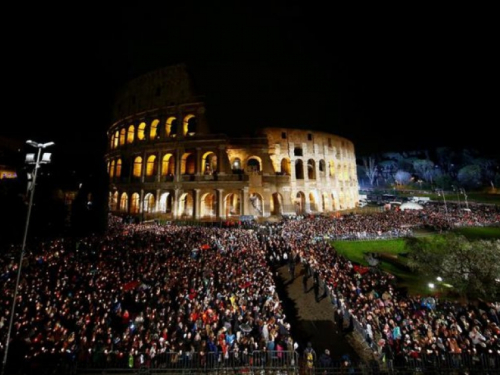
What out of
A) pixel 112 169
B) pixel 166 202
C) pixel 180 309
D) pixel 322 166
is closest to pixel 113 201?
pixel 112 169

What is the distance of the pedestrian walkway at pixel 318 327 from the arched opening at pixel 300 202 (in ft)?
81.0

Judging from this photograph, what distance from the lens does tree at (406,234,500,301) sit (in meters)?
11.3

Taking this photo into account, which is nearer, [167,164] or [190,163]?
[167,164]

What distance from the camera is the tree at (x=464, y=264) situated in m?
11.3

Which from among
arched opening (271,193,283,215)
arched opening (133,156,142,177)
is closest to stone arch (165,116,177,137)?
arched opening (133,156,142,177)

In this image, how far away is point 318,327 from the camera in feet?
32.3

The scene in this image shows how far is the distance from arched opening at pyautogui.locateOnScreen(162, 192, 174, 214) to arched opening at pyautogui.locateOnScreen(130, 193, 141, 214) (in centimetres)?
374

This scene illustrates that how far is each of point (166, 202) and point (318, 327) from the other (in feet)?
96.5

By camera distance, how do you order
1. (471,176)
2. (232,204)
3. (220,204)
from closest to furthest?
(220,204)
(232,204)
(471,176)

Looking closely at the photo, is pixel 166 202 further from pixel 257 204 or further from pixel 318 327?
pixel 318 327

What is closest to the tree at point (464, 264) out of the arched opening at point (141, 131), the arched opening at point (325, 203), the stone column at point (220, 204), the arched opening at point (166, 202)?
the stone column at point (220, 204)

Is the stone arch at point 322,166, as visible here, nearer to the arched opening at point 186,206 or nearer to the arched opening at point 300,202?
the arched opening at point 300,202

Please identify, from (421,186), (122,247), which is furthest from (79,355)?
(421,186)

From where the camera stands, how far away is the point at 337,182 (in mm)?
42312
